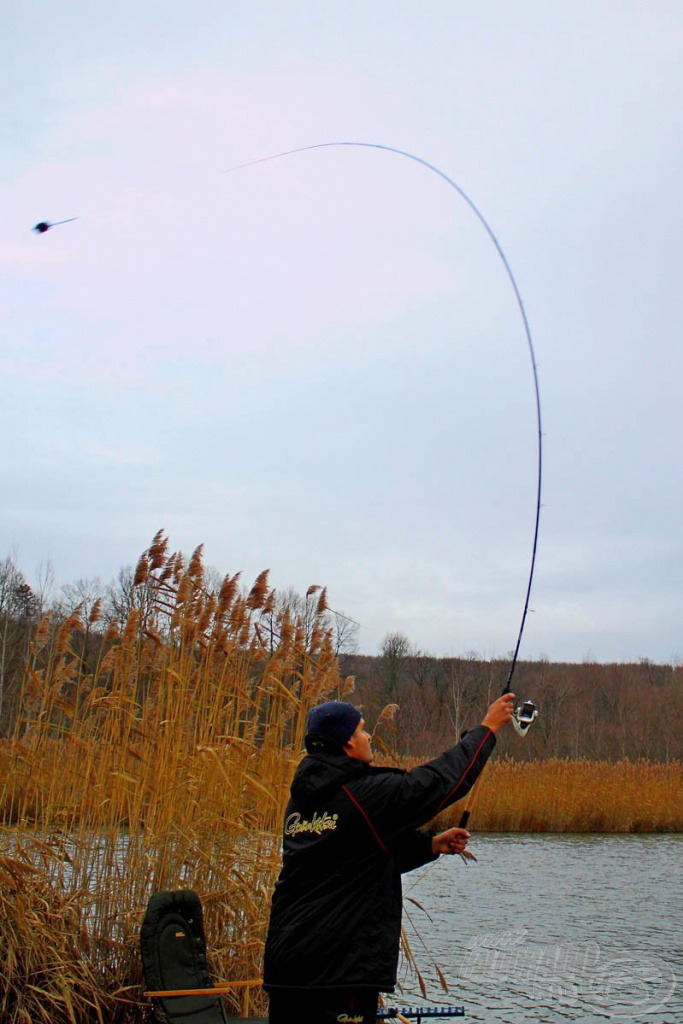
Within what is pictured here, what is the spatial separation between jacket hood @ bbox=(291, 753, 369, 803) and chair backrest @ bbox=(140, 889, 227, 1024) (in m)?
2.01

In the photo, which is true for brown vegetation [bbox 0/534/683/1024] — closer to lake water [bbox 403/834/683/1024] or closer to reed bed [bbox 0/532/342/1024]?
reed bed [bbox 0/532/342/1024]

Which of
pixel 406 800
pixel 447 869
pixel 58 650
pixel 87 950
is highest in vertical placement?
pixel 58 650

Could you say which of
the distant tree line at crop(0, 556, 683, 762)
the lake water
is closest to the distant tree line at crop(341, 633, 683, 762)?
the distant tree line at crop(0, 556, 683, 762)

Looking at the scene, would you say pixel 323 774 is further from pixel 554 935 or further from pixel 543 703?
pixel 543 703

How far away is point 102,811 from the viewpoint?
220 inches

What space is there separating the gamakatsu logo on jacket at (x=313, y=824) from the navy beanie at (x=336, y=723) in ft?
0.79

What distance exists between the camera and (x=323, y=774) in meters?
3.28

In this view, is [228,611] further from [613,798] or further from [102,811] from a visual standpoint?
[613,798]

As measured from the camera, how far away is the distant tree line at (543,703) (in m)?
40.7

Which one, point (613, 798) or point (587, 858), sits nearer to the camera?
point (587, 858)

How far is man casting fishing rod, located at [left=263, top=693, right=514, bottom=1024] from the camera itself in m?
3.13

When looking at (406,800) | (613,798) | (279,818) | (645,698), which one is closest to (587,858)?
(613,798)

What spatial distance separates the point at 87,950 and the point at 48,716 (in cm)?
145

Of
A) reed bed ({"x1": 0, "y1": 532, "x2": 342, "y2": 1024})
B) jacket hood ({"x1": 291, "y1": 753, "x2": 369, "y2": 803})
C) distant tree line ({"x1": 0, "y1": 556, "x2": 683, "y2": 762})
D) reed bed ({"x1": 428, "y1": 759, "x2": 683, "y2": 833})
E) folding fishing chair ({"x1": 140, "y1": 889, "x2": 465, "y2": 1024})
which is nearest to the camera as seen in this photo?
jacket hood ({"x1": 291, "y1": 753, "x2": 369, "y2": 803})
